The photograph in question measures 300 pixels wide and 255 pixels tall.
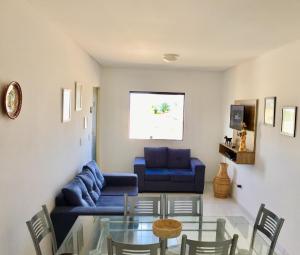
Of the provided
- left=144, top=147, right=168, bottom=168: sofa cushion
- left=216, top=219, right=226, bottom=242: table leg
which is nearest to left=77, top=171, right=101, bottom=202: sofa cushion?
left=216, top=219, right=226, bottom=242: table leg

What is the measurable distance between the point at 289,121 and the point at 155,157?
332 centimetres

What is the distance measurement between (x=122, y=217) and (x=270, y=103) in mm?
2614

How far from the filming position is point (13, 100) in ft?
6.99

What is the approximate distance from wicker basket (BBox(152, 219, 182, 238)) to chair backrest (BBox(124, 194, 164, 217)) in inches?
18.5

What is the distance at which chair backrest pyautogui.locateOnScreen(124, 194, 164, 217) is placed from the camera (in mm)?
2978

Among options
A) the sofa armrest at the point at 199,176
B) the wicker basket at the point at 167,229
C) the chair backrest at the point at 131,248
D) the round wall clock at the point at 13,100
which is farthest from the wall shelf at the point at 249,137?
the round wall clock at the point at 13,100

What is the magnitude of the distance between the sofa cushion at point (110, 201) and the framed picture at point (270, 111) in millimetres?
2382

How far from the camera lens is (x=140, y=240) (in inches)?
102

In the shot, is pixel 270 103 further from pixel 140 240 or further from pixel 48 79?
pixel 48 79

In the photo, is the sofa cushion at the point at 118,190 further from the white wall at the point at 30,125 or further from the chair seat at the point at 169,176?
the chair seat at the point at 169,176

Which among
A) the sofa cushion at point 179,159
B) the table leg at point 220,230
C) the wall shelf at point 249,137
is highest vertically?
the wall shelf at point 249,137

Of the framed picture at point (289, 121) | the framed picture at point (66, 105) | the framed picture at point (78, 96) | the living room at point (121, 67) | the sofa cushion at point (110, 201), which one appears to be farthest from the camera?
the framed picture at point (78, 96)

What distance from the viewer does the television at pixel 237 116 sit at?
4.95 m

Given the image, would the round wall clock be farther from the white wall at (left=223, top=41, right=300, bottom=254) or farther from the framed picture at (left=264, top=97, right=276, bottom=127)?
the framed picture at (left=264, top=97, right=276, bottom=127)
